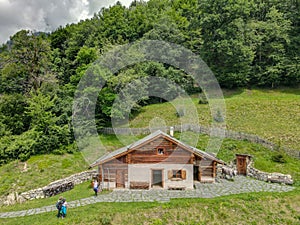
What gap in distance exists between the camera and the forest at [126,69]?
35.4 metres

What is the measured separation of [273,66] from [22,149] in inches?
1734

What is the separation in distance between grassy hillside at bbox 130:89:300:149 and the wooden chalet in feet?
40.1

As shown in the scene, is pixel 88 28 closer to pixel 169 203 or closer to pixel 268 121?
pixel 268 121

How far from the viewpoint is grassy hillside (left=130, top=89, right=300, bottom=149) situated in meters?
32.9

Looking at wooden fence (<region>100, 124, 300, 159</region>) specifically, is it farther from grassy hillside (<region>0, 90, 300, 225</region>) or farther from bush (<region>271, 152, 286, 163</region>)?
bush (<region>271, 152, 286, 163</region>)

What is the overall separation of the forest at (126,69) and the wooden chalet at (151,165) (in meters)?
12.0

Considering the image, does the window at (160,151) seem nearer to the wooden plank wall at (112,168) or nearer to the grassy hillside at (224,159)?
the wooden plank wall at (112,168)

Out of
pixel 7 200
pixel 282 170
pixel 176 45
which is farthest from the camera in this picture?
pixel 176 45

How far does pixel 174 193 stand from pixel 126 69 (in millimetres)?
26017

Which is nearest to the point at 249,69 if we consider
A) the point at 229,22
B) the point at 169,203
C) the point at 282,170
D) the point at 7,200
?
the point at 229,22

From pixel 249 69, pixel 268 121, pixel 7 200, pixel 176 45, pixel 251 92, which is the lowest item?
pixel 7 200

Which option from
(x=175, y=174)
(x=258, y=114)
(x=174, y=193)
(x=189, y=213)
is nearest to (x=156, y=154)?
(x=175, y=174)

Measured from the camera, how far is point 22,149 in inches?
1257

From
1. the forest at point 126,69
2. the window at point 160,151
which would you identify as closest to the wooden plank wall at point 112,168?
the window at point 160,151
